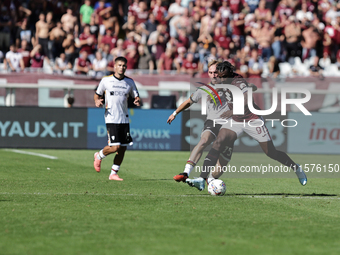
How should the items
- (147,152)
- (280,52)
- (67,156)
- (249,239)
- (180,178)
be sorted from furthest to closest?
(280,52)
(147,152)
(67,156)
(180,178)
(249,239)

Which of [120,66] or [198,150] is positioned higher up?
[120,66]

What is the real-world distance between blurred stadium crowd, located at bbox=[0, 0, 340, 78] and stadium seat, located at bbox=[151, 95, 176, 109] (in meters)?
1.52

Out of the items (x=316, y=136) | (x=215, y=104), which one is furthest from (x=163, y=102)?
(x=215, y=104)

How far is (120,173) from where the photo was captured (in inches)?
462

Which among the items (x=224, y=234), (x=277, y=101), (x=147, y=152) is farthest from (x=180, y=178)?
(x=277, y=101)

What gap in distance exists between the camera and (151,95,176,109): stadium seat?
17906 mm

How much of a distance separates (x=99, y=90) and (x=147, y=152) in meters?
6.87

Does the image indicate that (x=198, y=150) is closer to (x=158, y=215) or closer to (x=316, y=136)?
(x=158, y=215)

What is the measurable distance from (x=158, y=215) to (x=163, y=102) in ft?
37.8

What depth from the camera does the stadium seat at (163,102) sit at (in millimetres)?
17906

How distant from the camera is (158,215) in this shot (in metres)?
6.62

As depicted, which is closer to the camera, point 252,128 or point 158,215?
point 158,215

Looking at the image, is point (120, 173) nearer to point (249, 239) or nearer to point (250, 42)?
point (249, 239)

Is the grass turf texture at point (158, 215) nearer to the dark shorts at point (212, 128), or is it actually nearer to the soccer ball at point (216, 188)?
the soccer ball at point (216, 188)
